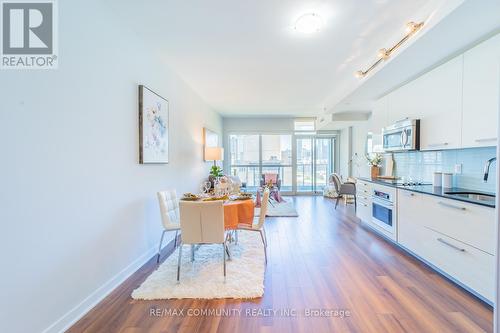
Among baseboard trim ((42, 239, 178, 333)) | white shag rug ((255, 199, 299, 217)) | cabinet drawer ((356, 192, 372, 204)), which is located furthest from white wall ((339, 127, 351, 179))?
baseboard trim ((42, 239, 178, 333))

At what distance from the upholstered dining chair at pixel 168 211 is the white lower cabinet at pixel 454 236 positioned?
9.45 ft

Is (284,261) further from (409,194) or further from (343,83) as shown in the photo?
(343,83)

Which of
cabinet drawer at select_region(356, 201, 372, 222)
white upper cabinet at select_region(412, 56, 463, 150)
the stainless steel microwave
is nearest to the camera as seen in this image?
white upper cabinet at select_region(412, 56, 463, 150)

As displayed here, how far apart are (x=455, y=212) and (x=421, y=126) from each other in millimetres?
1401

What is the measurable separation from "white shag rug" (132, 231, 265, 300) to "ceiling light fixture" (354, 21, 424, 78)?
9.32ft

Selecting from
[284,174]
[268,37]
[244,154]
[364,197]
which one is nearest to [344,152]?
[284,174]

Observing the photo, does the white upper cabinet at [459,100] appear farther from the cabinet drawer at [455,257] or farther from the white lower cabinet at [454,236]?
the cabinet drawer at [455,257]

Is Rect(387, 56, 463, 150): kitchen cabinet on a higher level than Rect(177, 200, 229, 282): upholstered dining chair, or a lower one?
higher

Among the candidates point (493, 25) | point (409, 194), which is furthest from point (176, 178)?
point (493, 25)

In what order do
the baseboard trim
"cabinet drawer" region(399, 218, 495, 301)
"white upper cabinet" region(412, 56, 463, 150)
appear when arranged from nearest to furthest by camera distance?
the baseboard trim, "cabinet drawer" region(399, 218, 495, 301), "white upper cabinet" region(412, 56, 463, 150)

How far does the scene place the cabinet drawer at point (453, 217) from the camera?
1.93m

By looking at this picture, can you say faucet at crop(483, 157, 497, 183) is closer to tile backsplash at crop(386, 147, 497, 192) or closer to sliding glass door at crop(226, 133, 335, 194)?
tile backsplash at crop(386, 147, 497, 192)

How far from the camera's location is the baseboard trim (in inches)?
66.4

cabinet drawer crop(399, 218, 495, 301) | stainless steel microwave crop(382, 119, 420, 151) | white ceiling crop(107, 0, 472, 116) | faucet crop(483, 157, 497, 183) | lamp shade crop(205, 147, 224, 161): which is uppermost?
white ceiling crop(107, 0, 472, 116)
